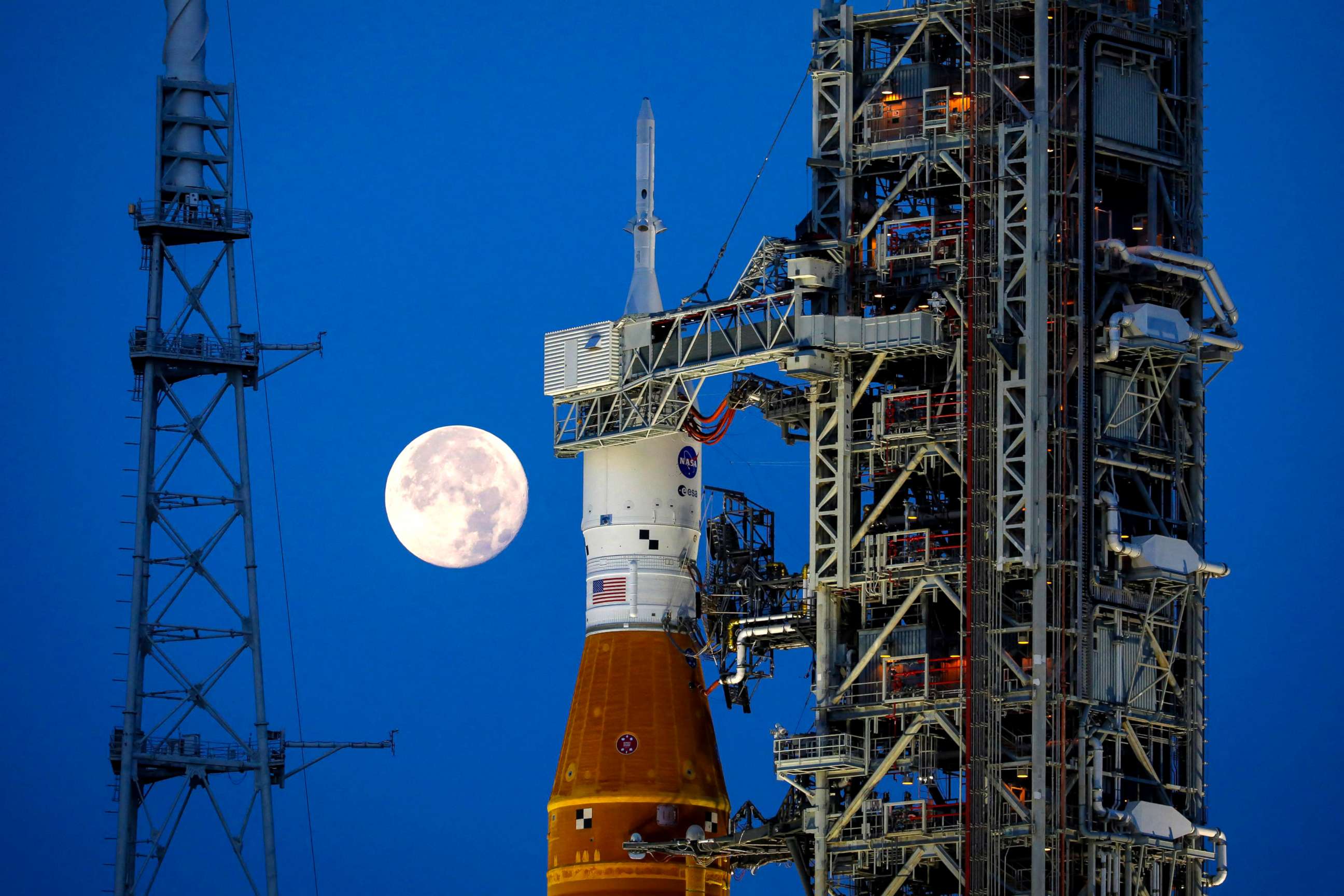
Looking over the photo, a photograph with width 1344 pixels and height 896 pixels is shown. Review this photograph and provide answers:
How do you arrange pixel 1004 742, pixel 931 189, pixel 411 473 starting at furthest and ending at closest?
pixel 411 473
pixel 931 189
pixel 1004 742

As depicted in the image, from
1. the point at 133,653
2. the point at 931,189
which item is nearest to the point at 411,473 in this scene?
the point at 133,653

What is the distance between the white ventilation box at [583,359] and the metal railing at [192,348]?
10133 mm

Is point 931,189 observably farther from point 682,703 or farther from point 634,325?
point 682,703

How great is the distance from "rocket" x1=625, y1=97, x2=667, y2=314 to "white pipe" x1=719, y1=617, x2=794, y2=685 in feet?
39.4

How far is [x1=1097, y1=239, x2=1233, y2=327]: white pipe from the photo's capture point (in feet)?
375

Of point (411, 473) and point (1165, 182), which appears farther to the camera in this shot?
point (411, 473)

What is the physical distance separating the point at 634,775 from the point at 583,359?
1419 centimetres

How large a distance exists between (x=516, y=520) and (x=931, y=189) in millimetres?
21841

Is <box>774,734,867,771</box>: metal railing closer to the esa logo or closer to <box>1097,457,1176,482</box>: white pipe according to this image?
<box>1097,457,1176,482</box>: white pipe

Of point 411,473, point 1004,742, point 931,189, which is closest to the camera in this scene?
point 1004,742

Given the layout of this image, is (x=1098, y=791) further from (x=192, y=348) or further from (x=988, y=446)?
(x=192, y=348)

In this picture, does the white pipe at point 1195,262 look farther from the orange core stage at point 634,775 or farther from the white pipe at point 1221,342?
the orange core stage at point 634,775

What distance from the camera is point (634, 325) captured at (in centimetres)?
12300

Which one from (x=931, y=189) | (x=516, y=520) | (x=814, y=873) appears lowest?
(x=814, y=873)
